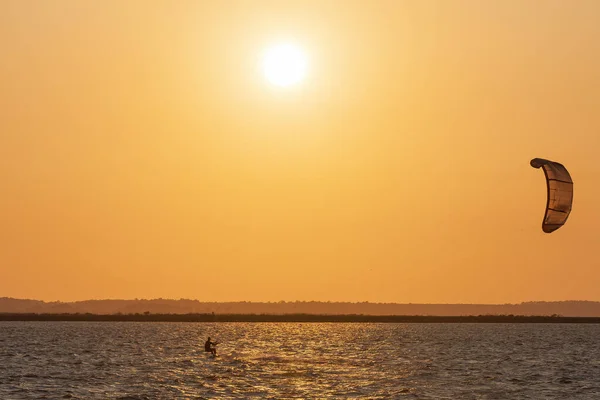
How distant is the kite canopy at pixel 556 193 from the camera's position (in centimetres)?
5928

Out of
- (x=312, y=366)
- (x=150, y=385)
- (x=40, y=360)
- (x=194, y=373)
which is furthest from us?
(x=40, y=360)

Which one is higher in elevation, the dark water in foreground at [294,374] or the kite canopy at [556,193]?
the kite canopy at [556,193]

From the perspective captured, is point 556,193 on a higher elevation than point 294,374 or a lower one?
higher

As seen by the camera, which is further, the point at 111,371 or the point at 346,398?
the point at 111,371

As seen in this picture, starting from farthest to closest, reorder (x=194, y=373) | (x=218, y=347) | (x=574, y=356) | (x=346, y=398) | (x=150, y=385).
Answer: (x=218, y=347), (x=574, y=356), (x=194, y=373), (x=150, y=385), (x=346, y=398)

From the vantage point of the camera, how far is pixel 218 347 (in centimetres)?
11650

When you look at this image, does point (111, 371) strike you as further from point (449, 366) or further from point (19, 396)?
point (449, 366)

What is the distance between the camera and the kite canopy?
194 ft

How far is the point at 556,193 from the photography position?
2334 inches

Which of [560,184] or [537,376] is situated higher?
[560,184]

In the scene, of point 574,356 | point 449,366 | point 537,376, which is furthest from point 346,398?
point 574,356

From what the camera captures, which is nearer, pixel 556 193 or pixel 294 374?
pixel 556 193

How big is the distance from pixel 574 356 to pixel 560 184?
50.4m

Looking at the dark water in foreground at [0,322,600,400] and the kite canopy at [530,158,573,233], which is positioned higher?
the kite canopy at [530,158,573,233]
